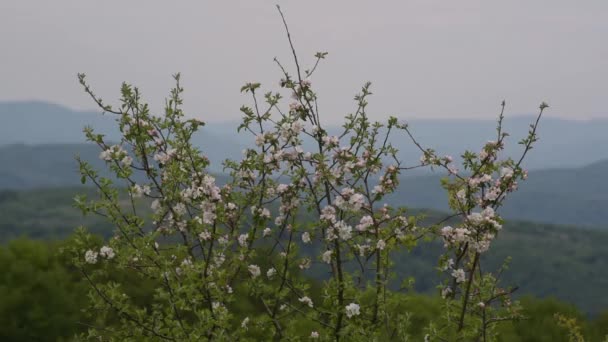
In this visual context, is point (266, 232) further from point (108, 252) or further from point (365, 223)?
point (108, 252)

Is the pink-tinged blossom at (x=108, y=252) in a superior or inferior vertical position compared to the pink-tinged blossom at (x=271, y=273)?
superior

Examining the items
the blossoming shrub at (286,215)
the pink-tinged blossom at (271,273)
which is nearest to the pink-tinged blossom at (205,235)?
the blossoming shrub at (286,215)

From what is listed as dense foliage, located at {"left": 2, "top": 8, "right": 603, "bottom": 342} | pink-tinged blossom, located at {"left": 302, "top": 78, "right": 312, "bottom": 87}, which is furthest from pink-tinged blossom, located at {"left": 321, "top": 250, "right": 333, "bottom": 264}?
pink-tinged blossom, located at {"left": 302, "top": 78, "right": 312, "bottom": 87}

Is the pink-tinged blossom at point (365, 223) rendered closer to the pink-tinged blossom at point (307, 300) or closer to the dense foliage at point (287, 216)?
the dense foliage at point (287, 216)

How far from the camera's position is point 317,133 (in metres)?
5.98

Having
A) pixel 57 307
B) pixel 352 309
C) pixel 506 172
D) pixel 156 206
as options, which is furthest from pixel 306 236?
pixel 57 307

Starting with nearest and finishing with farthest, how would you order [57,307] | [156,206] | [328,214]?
[328,214] < [156,206] < [57,307]

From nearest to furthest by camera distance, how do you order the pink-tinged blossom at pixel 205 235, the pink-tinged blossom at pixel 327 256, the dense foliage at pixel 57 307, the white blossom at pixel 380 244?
1. the white blossom at pixel 380 244
2. the pink-tinged blossom at pixel 205 235
3. the pink-tinged blossom at pixel 327 256
4. the dense foliage at pixel 57 307

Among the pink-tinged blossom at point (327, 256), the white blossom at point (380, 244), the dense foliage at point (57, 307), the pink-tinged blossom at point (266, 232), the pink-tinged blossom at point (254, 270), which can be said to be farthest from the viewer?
the dense foliage at point (57, 307)

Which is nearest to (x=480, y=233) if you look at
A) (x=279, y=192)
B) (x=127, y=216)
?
(x=279, y=192)

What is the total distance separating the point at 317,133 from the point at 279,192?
662 millimetres

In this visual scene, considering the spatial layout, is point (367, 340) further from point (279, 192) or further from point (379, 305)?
point (279, 192)

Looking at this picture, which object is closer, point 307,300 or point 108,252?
point 108,252

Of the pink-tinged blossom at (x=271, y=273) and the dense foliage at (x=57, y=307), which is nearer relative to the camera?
the pink-tinged blossom at (x=271, y=273)
